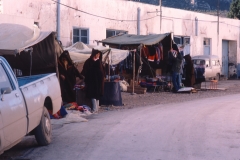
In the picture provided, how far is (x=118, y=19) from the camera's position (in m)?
29.2

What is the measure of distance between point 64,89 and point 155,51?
9328mm

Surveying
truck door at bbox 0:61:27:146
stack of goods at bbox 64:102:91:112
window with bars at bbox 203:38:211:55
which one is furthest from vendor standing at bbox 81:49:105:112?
window with bars at bbox 203:38:211:55

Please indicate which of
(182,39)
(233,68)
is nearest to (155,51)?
(182,39)

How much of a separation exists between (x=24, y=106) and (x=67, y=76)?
7.50m

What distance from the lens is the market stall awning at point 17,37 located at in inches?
515

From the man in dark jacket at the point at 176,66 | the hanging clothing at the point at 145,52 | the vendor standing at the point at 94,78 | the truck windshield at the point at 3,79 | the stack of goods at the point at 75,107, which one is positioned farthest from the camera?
the hanging clothing at the point at 145,52

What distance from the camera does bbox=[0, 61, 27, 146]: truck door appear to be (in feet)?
24.6

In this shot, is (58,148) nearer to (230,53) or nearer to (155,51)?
(155,51)

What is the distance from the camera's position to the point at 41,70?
54.9ft

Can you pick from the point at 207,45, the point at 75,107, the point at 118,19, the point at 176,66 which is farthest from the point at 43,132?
the point at 207,45

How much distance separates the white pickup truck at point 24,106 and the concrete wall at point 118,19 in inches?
388

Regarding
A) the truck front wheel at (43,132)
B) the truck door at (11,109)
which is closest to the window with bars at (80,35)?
the truck front wheel at (43,132)

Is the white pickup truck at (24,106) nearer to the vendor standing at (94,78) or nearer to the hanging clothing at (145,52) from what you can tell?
the vendor standing at (94,78)

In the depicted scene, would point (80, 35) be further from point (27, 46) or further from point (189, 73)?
point (27, 46)
